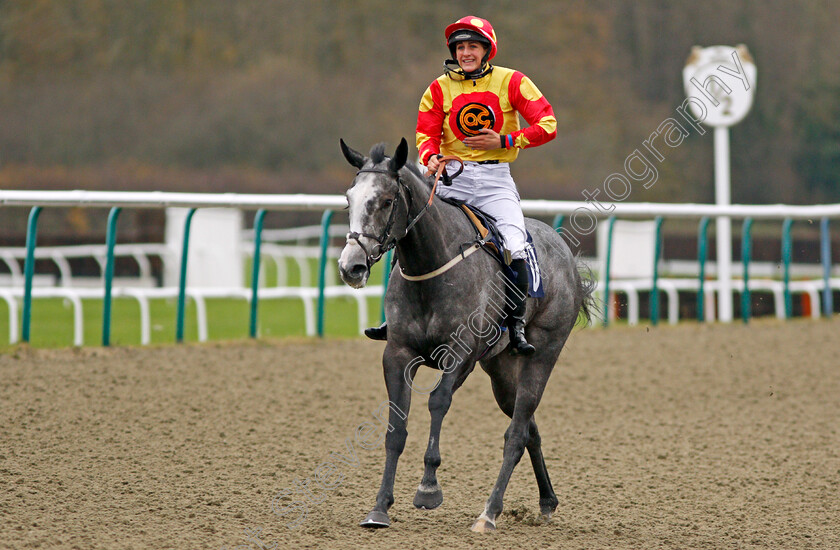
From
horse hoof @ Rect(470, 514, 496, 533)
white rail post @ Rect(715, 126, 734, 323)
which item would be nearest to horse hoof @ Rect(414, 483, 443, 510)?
horse hoof @ Rect(470, 514, 496, 533)

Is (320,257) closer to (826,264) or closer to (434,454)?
(434,454)

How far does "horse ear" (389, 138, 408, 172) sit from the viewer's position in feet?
13.2

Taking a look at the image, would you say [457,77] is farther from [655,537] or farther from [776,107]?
[776,107]

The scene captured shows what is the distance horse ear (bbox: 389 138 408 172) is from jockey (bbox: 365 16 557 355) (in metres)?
0.42

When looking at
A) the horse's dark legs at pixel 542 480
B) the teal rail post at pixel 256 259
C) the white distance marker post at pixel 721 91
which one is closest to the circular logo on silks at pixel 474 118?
the horse's dark legs at pixel 542 480

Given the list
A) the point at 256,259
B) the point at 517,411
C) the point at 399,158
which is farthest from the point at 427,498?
the point at 256,259

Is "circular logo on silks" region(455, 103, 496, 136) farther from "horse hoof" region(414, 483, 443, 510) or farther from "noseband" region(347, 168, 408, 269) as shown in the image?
"horse hoof" region(414, 483, 443, 510)

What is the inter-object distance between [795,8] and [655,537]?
70.8 feet

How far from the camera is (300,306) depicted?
15750 millimetres

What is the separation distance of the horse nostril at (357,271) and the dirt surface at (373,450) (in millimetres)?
997

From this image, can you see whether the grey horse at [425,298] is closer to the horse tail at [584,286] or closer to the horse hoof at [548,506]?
the horse hoof at [548,506]

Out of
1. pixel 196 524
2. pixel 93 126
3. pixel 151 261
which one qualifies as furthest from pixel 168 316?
pixel 196 524

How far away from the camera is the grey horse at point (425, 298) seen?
405 cm

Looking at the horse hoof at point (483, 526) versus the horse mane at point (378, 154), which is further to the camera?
the horse hoof at point (483, 526)
